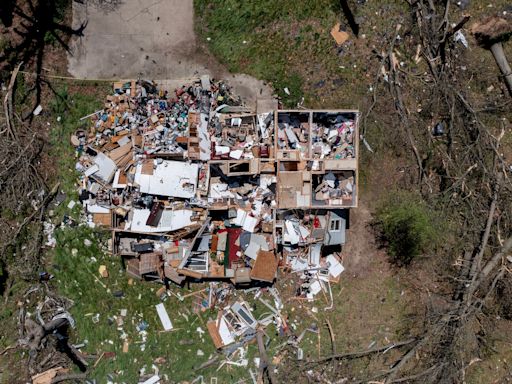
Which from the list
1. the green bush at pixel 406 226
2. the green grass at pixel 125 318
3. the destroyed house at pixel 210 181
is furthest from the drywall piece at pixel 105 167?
the green bush at pixel 406 226

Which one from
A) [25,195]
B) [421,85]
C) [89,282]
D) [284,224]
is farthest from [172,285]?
[421,85]

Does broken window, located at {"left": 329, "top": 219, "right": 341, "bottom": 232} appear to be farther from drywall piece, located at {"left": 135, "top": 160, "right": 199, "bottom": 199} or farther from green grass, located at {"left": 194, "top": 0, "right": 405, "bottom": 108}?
drywall piece, located at {"left": 135, "top": 160, "right": 199, "bottom": 199}

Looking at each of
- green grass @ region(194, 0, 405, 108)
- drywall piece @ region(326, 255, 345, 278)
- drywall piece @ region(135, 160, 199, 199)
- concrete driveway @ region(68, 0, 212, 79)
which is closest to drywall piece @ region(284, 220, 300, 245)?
drywall piece @ region(326, 255, 345, 278)

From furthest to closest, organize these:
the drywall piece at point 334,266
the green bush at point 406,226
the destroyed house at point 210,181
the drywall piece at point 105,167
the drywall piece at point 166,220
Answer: the drywall piece at point 334,266 → the green bush at point 406,226 → the drywall piece at point 105,167 → the drywall piece at point 166,220 → the destroyed house at point 210,181

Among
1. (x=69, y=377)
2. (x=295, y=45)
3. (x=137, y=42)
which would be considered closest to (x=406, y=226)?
(x=295, y=45)

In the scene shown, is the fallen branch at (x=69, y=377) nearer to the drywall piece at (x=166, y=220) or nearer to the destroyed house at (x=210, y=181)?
the destroyed house at (x=210, y=181)
